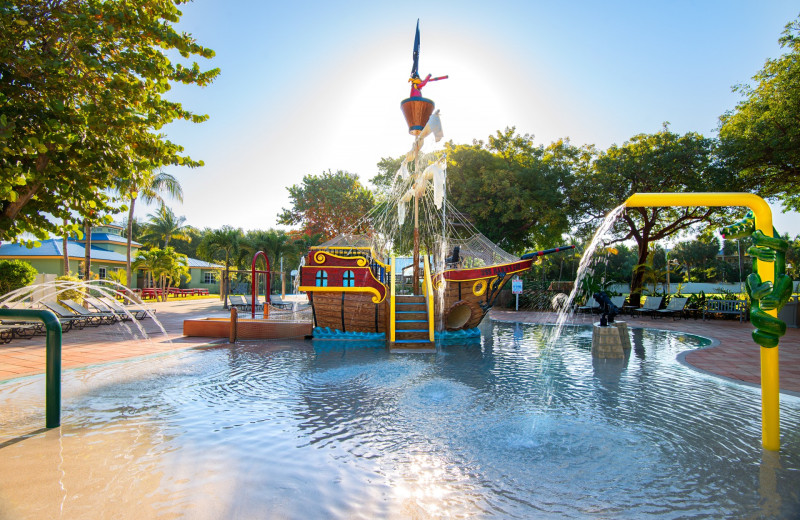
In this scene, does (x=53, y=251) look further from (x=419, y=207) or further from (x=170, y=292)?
(x=419, y=207)

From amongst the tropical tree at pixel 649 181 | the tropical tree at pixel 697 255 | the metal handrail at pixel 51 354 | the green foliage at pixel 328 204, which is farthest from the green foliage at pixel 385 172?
the tropical tree at pixel 697 255

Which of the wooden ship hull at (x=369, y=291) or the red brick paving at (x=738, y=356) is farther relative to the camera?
the wooden ship hull at (x=369, y=291)

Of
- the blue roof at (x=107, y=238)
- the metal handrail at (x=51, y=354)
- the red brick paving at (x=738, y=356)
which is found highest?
the blue roof at (x=107, y=238)

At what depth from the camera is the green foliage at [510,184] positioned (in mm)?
24188

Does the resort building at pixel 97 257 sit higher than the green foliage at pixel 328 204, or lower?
lower

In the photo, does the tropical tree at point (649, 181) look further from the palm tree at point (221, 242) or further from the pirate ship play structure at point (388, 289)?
the palm tree at point (221, 242)

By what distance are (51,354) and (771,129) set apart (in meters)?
20.5

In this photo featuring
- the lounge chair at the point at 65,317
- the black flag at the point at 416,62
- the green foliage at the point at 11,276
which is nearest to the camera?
the lounge chair at the point at 65,317

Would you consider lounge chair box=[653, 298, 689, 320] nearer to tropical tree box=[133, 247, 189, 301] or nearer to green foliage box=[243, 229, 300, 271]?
green foliage box=[243, 229, 300, 271]

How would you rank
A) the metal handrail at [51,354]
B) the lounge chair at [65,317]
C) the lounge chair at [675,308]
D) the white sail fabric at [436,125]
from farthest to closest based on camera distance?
the lounge chair at [675,308] → the lounge chair at [65,317] → the white sail fabric at [436,125] → the metal handrail at [51,354]

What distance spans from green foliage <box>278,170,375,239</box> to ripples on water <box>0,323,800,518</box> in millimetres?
27763

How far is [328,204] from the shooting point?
34.7 metres

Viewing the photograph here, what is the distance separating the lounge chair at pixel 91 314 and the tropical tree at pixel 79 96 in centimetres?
895

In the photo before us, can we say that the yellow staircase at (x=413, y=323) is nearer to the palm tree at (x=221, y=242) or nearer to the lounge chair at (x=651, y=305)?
the lounge chair at (x=651, y=305)
